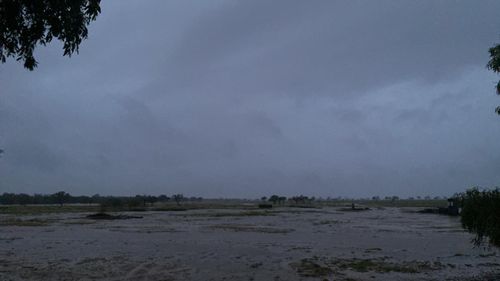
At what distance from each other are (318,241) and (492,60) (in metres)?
21.3

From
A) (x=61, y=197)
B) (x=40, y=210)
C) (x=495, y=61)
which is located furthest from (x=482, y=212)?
(x=61, y=197)

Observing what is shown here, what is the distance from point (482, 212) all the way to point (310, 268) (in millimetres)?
6946

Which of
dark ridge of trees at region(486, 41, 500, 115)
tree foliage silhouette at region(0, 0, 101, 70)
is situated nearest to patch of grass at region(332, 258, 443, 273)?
dark ridge of trees at region(486, 41, 500, 115)

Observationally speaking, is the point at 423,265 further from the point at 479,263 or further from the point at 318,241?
the point at 318,241

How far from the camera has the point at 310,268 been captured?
19.2 m

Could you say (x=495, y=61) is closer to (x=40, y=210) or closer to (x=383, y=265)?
(x=383, y=265)

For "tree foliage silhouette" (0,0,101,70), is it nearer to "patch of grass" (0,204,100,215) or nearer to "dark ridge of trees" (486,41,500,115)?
"dark ridge of trees" (486,41,500,115)

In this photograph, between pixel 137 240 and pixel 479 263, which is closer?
pixel 479 263

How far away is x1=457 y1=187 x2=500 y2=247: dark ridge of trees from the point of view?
14492mm

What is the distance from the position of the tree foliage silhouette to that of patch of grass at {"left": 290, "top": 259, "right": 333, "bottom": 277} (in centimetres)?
1225

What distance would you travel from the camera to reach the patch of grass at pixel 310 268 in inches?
705

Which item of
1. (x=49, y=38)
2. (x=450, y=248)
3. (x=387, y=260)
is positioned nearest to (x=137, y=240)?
(x=387, y=260)

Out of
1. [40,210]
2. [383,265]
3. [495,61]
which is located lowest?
→ [383,265]

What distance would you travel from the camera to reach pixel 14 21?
28.9 ft
